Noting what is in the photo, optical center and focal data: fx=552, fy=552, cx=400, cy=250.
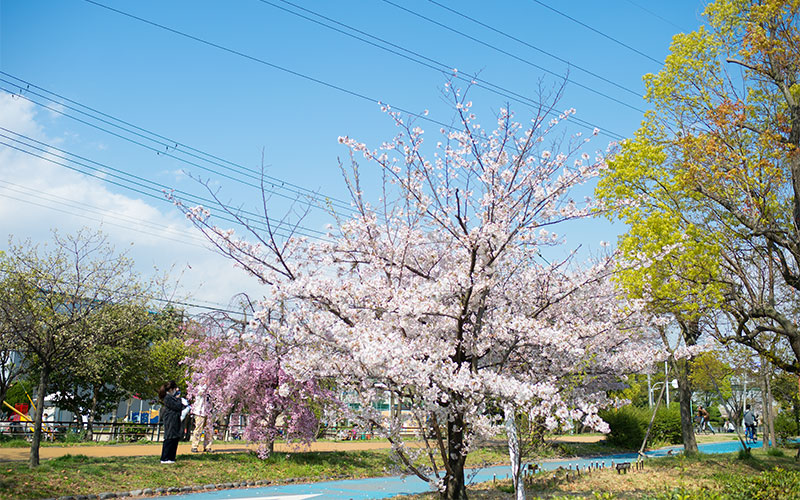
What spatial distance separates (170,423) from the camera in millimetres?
12094

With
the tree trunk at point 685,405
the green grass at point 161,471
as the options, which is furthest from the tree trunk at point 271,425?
the tree trunk at point 685,405

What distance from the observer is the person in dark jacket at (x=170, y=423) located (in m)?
11.8

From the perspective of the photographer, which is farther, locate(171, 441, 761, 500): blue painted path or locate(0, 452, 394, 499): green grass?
locate(171, 441, 761, 500): blue painted path

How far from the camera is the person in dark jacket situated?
466 inches

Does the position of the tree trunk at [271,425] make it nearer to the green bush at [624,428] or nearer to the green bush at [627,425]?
the green bush at [627,425]

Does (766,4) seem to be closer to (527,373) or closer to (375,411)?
(527,373)

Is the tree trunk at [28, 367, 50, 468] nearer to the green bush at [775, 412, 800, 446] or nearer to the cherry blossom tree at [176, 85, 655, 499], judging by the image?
the cherry blossom tree at [176, 85, 655, 499]

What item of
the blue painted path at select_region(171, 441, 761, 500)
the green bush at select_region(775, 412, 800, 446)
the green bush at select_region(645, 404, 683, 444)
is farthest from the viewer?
the green bush at select_region(775, 412, 800, 446)

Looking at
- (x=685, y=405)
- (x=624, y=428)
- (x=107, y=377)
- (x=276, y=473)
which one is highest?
(x=107, y=377)

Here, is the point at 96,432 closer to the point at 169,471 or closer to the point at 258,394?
the point at 258,394

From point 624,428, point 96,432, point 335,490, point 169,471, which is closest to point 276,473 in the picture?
point 335,490

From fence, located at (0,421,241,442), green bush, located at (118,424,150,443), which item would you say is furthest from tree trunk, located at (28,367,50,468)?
green bush, located at (118,424,150,443)

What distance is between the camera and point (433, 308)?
22.2 feet

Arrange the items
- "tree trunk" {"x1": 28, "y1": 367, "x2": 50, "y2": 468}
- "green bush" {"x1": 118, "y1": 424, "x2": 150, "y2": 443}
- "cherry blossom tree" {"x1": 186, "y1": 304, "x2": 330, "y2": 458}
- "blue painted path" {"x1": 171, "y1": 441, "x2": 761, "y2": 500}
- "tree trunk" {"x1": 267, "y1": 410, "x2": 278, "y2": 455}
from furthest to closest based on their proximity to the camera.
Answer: "green bush" {"x1": 118, "y1": 424, "x2": 150, "y2": 443} < "tree trunk" {"x1": 267, "y1": 410, "x2": 278, "y2": 455} < "cherry blossom tree" {"x1": 186, "y1": 304, "x2": 330, "y2": 458} < "blue painted path" {"x1": 171, "y1": 441, "x2": 761, "y2": 500} < "tree trunk" {"x1": 28, "y1": 367, "x2": 50, "y2": 468}
